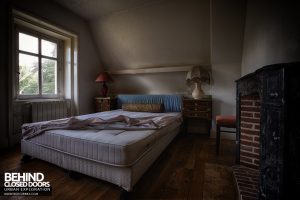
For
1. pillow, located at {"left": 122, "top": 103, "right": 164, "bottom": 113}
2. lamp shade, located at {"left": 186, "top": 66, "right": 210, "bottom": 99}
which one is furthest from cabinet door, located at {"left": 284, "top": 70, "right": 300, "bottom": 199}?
pillow, located at {"left": 122, "top": 103, "right": 164, "bottom": 113}

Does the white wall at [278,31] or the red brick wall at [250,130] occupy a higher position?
the white wall at [278,31]

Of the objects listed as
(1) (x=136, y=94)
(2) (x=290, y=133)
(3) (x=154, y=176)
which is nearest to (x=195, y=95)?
(1) (x=136, y=94)

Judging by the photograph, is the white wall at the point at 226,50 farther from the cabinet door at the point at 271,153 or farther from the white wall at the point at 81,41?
the white wall at the point at 81,41

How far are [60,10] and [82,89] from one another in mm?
1764

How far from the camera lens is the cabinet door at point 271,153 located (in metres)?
0.90

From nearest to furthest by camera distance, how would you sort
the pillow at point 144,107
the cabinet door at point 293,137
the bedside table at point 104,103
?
the cabinet door at point 293,137 → the pillow at point 144,107 → the bedside table at point 104,103

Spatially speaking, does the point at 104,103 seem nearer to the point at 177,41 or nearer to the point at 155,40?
the point at 155,40

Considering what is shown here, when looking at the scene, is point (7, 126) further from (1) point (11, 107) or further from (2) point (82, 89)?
(2) point (82, 89)

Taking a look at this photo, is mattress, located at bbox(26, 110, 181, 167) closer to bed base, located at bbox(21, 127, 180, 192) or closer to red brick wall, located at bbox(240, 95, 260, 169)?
bed base, located at bbox(21, 127, 180, 192)

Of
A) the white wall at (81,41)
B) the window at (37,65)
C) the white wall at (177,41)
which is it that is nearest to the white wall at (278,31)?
the white wall at (177,41)

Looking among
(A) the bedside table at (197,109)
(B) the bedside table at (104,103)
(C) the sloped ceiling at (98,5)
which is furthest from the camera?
(B) the bedside table at (104,103)

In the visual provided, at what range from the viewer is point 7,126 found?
8.13 ft

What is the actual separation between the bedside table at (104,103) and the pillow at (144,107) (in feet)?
1.71

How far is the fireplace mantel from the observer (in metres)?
0.83
